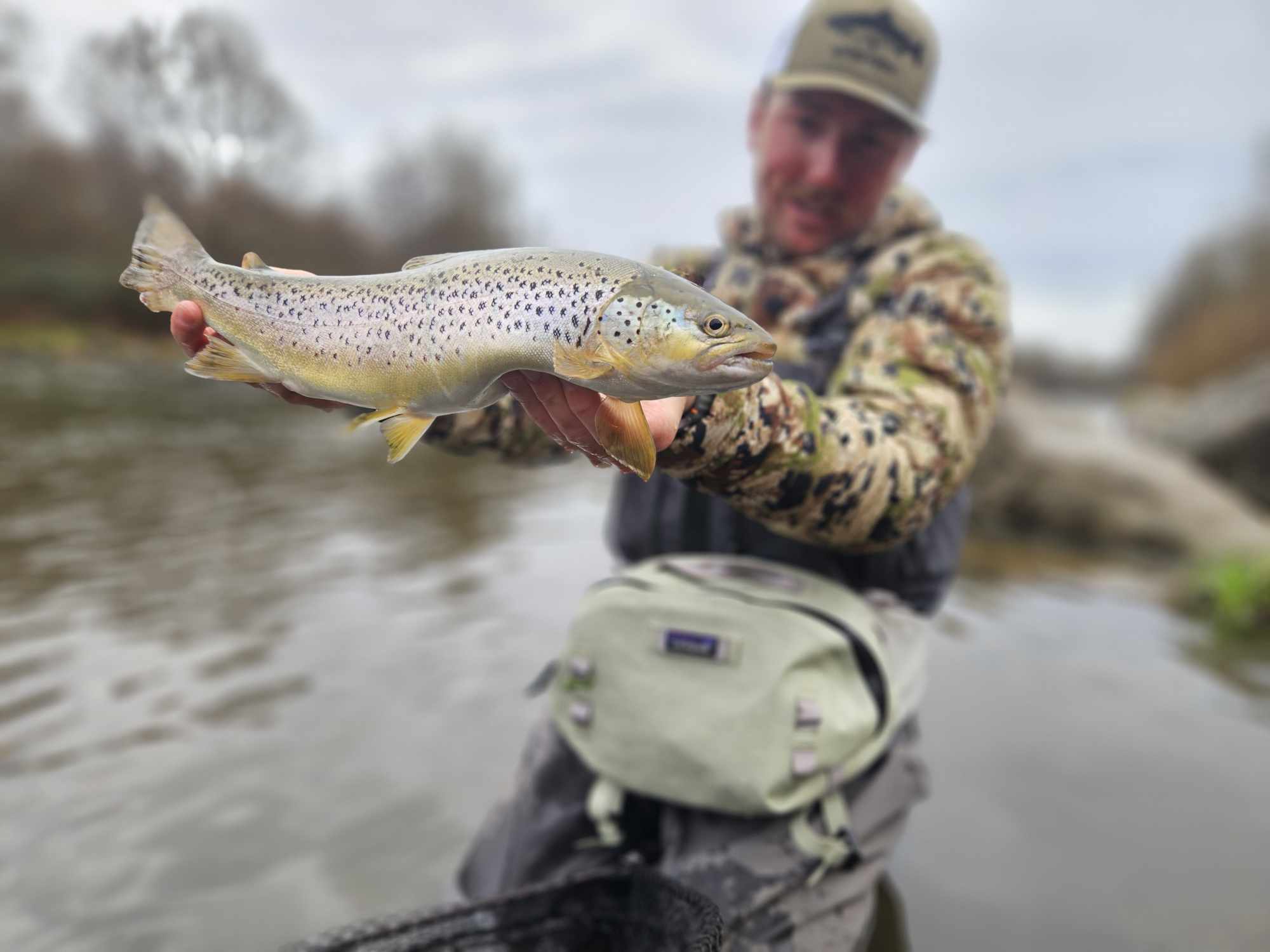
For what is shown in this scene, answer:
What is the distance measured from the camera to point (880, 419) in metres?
A: 2.21

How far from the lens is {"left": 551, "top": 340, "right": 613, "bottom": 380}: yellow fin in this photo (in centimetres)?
141

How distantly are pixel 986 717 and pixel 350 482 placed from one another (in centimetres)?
724

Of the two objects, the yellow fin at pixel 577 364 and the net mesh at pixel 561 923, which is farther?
the net mesh at pixel 561 923

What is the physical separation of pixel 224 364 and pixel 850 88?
2.06 metres

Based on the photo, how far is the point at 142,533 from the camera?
701cm

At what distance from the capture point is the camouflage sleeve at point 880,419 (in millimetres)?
1863

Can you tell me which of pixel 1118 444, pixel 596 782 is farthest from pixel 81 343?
pixel 596 782

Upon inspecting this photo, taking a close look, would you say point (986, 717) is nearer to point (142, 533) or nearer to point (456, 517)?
→ point (456, 517)

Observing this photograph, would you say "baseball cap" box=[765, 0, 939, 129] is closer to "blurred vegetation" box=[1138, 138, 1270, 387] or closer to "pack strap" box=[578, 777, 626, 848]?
"pack strap" box=[578, 777, 626, 848]

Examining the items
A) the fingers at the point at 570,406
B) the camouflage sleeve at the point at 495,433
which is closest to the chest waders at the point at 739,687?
the camouflage sleeve at the point at 495,433

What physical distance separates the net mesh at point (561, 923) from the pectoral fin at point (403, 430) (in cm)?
107

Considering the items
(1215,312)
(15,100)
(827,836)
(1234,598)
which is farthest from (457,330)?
(1215,312)

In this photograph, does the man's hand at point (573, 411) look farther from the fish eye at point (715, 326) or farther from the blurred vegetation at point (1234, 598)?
the blurred vegetation at point (1234, 598)

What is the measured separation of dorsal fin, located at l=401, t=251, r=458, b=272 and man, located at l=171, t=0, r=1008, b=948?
0.94ft
